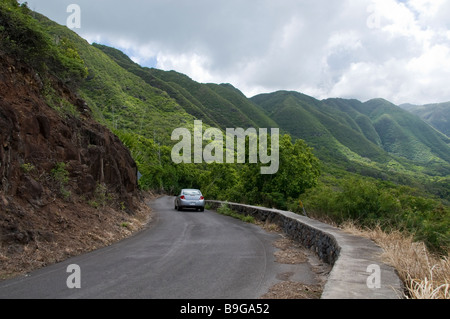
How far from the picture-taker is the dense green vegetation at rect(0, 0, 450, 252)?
12.1m

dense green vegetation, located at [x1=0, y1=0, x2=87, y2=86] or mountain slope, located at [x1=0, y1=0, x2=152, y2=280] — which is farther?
dense green vegetation, located at [x1=0, y1=0, x2=87, y2=86]

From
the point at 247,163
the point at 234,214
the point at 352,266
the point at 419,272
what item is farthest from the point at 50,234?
the point at 247,163

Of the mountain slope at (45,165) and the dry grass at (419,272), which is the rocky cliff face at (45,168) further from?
the dry grass at (419,272)

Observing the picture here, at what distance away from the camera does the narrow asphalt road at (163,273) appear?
16.9ft

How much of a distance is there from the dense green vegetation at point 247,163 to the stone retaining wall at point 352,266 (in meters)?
2.45

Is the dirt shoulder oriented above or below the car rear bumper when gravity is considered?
above

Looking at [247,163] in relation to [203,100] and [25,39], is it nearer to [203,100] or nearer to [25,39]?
[25,39]

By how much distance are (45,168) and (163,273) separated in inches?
245

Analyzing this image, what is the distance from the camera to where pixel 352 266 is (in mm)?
5461

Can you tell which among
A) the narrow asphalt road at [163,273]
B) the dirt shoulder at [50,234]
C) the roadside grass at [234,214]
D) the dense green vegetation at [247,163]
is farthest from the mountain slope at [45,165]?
the roadside grass at [234,214]

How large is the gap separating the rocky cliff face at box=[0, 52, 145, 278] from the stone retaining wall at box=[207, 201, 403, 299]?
6141mm

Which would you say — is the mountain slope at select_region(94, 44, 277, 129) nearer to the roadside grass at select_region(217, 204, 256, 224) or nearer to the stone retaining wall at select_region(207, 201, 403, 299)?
the roadside grass at select_region(217, 204, 256, 224)

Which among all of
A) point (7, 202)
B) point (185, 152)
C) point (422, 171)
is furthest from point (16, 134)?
point (422, 171)

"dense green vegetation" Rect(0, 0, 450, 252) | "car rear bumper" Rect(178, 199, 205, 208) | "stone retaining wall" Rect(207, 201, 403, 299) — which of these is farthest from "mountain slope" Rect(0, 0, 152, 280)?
"car rear bumper" Rect(178, 199, 205, 208)
